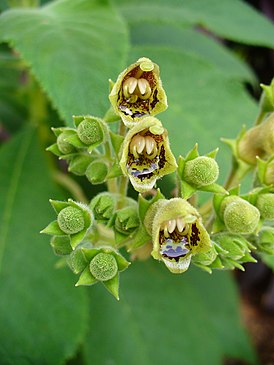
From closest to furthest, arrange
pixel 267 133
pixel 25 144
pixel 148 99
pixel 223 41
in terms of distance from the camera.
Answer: pixel 148 99 < pixel 267 133 < pixel 25 144 < pixel 223 41

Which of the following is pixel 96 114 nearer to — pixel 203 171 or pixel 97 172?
pixel 97 172

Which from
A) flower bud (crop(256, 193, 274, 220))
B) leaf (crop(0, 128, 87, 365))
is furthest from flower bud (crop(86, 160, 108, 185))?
leaf (crop(0, 128, 87, 365))

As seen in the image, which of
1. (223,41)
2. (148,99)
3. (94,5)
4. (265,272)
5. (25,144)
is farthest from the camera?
(223,41)

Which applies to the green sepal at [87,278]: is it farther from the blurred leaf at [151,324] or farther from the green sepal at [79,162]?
the blurred leaf at [151,324]

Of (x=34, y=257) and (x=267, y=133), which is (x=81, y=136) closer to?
(x=267, y=133)

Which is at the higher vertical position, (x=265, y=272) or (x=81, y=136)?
(x=81, y=136)

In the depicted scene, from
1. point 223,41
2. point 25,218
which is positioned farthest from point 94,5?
point 223,41
